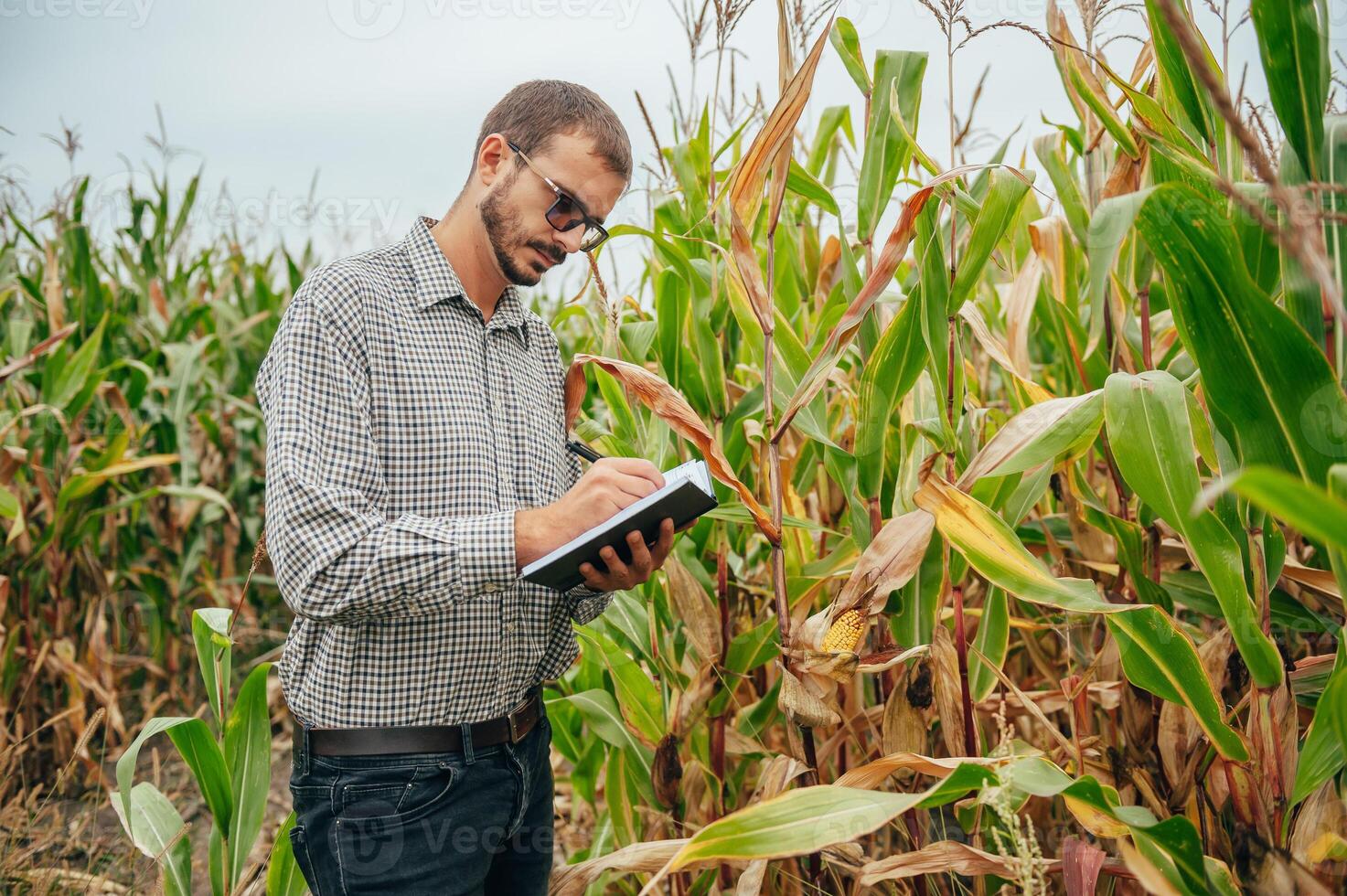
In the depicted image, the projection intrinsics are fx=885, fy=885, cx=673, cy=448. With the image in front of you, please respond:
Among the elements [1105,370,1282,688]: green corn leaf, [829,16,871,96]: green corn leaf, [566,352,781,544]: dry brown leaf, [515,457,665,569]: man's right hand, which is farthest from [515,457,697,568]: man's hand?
[829,16,871,96]: green corn leaf

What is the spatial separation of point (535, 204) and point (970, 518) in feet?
2.56

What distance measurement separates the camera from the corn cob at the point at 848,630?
1.22m

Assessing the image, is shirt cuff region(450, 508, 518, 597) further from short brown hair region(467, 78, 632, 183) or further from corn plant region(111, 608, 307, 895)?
short brown hair region(467, 78, 632, 183)

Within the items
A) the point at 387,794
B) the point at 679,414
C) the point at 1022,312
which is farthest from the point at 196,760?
the point at 1022,312

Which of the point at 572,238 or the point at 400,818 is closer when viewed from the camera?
the point at 400,818

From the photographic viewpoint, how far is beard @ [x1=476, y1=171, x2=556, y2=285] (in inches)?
53.3

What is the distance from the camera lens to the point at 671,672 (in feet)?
5.39

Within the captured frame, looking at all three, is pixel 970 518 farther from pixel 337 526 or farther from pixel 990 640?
pixel 337 526

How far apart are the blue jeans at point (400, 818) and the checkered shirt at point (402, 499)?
2.5 inches

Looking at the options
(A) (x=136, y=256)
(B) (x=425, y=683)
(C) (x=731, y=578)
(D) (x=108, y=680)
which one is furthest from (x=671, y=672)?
(A) (x=136, y=256)

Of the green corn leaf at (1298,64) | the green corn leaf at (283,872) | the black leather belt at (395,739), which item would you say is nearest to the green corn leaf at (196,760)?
the green corn leaf at (283,872)

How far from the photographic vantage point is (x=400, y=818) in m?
1.18

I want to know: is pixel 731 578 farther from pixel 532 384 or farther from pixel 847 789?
pixel 847 789

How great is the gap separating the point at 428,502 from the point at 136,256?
3191 mm
